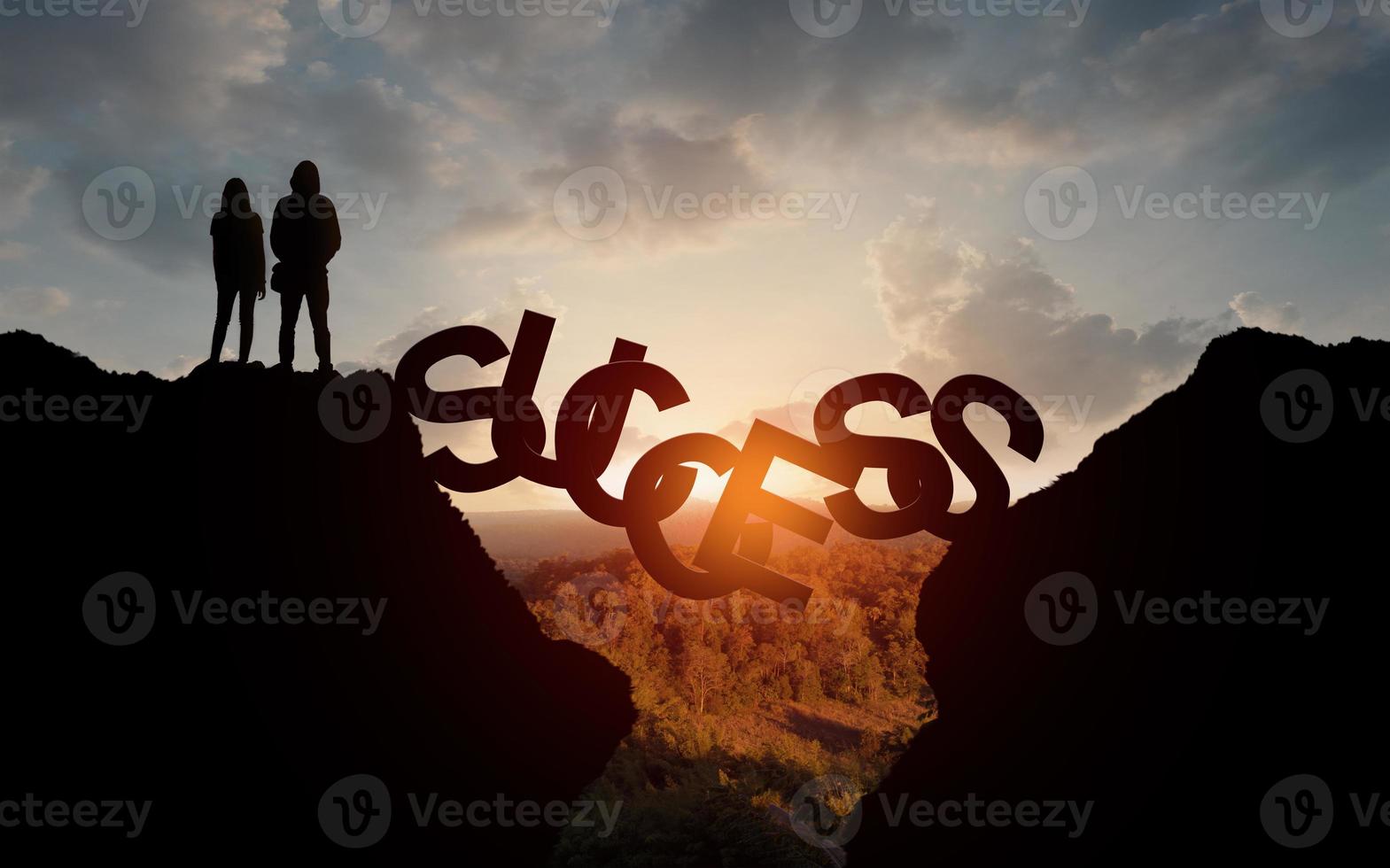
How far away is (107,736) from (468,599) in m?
3.14

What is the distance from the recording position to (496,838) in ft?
24.9
